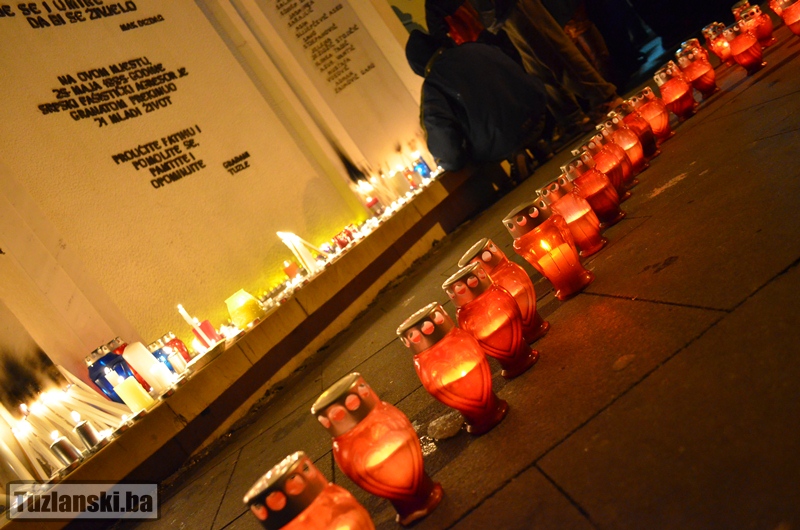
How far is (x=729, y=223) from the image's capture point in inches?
71.6

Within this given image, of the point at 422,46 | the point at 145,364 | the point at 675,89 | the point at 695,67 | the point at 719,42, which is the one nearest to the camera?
the point at 675,89

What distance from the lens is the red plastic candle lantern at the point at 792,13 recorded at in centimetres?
346

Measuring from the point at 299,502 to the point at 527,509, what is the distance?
0.45m

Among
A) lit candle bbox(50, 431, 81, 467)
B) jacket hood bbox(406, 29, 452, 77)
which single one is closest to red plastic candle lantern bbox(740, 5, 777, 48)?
jacket hood bbox(406, 29, 452, 77)

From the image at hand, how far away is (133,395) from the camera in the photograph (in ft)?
11.6

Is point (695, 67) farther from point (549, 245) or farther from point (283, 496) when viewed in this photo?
point (283, 496)

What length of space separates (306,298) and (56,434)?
6.04ft

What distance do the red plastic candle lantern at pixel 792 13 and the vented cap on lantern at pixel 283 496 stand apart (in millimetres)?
3856

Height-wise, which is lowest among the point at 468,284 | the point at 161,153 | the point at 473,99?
the point at 468,284

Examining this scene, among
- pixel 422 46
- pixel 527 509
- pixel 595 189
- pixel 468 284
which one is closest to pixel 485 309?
pixel 468 284

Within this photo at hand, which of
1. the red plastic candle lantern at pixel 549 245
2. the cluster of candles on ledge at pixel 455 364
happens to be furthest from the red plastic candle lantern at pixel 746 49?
the red plastic candle lantern at pixel 549 245

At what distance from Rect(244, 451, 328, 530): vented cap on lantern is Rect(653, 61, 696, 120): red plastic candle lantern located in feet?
11.1

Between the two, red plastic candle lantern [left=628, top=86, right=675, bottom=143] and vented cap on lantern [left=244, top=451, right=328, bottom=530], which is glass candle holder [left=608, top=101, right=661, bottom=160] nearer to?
red plastic candle lantern [left=628, top=86, right=675, bottom=143]

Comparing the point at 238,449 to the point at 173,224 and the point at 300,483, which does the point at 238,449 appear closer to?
the point at 300,483
